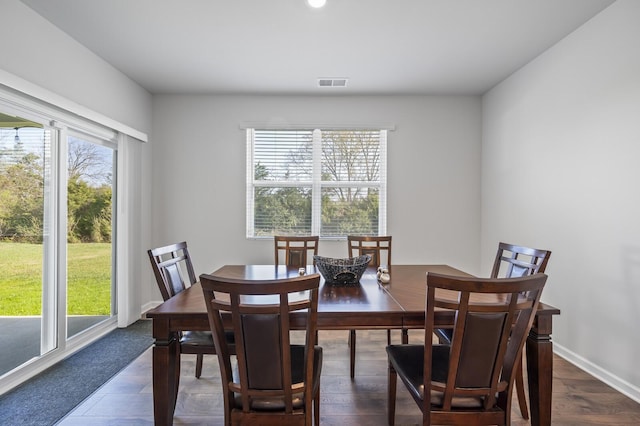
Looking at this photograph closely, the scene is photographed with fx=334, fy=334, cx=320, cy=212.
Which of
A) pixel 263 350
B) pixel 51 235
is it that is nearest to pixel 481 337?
pixel 263 350

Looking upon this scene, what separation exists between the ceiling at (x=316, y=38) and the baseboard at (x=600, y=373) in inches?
102

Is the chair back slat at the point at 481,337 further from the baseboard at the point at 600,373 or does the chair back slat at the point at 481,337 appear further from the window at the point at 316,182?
the window at the point at 316,182

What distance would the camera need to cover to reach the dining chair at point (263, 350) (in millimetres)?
1207

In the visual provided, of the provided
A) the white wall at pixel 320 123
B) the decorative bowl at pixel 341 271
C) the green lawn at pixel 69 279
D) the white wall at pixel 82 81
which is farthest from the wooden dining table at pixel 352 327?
the white wall at pixel 320 123

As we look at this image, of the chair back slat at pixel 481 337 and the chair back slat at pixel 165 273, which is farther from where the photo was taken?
the chair back slat at pixel 165 273

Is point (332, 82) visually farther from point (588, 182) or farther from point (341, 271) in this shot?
point (588, 182)

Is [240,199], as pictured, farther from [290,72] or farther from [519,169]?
[519,169]

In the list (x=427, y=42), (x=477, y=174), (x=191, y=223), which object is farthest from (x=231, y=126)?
(x=477, y=174)

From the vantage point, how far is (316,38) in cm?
272

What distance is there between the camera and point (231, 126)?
4.04m

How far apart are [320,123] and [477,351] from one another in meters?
3.24

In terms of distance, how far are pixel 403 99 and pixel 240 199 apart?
91.4 inches

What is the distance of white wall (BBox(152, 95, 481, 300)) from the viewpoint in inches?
159

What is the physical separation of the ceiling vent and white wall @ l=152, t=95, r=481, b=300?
0.35m
